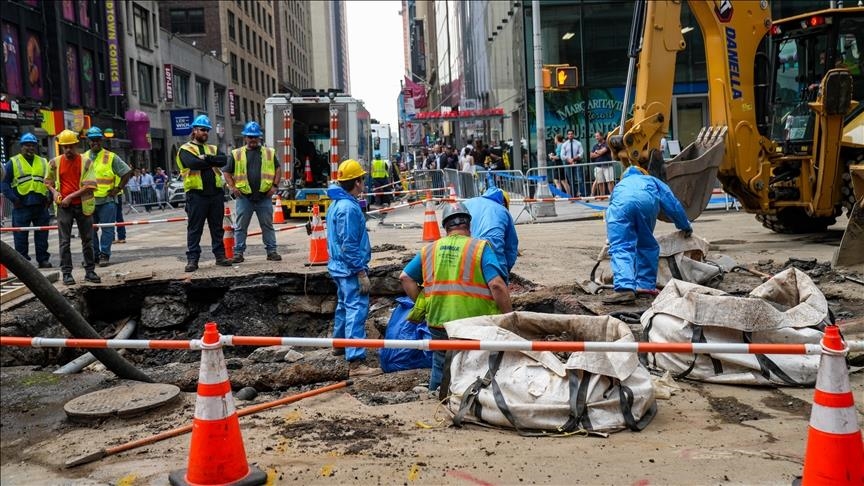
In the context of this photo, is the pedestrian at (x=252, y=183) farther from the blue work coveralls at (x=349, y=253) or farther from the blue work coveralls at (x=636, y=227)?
the blue work coveralls at (x=636, y=227)

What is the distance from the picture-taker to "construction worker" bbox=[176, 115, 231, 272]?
10.3m

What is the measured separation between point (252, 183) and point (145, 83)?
37.0 m

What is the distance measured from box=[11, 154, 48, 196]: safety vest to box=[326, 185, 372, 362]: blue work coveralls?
6463 millimetres

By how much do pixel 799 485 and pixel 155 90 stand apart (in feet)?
151

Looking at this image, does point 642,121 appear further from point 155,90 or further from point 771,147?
point 155,90

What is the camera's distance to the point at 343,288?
723cm

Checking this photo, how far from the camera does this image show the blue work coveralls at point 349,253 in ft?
23.2

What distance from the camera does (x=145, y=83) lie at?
4478 cm

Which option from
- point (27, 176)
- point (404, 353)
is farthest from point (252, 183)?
point (404, 353)

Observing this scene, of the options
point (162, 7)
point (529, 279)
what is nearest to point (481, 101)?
point (162, 7)

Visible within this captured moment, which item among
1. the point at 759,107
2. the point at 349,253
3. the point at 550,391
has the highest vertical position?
the point at 759,107

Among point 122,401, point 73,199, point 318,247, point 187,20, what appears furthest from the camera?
point 187,20

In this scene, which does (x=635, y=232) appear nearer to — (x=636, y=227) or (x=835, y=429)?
(x=636, y=227)

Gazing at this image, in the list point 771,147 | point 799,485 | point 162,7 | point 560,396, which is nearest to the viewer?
point 799,485
